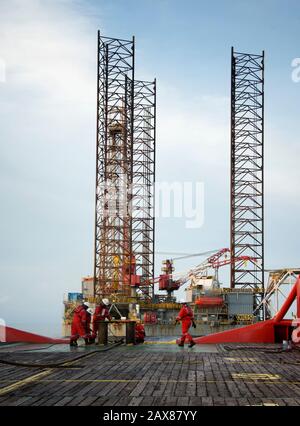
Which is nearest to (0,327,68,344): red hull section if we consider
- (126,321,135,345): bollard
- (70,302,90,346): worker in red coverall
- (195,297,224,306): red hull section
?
(70,302,90,346): worker in red coverall

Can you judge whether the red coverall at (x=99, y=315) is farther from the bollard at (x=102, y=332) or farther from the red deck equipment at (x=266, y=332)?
the red deck equipment at (x=266, y=332)

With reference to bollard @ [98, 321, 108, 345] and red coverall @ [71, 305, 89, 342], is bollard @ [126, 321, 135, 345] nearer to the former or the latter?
bollard @ [98, 321, 108, 345]

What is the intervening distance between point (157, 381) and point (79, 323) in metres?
10.4

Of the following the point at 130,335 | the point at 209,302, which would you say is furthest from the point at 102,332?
the point at 209,302

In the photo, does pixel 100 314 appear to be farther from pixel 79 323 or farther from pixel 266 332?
pixel 266 332

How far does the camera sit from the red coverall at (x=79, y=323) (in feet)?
69.3

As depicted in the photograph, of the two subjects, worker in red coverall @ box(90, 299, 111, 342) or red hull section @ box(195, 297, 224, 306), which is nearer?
worker in red coverall @ box(90, 299, 111, 342)

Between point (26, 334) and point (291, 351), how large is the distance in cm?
1073

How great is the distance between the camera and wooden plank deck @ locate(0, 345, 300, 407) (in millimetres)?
9047

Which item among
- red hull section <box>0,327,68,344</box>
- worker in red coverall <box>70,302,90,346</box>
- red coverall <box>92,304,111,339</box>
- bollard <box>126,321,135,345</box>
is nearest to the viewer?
worker in red coverall <box>70,302,90,346</box>

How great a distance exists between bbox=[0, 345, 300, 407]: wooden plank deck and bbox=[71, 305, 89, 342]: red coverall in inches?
176

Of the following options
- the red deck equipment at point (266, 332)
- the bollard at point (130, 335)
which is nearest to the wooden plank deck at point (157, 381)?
the red deck equipment at point (266, 332)
